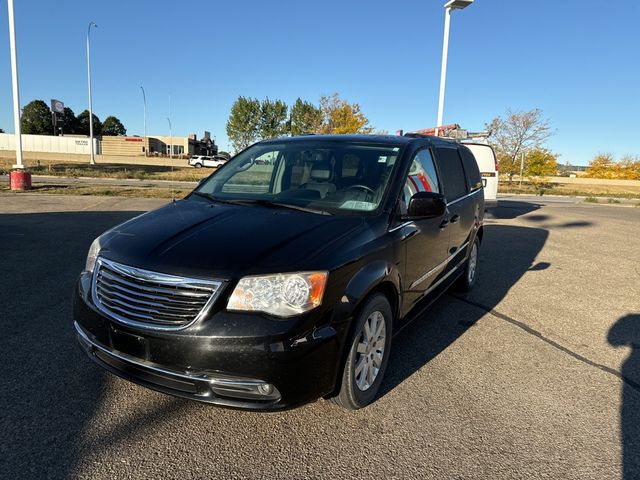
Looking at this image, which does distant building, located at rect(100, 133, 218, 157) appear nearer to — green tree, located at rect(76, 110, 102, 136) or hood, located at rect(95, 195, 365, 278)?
green tree, located at rect(76, 110, 102, 136)

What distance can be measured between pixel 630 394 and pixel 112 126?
433ft

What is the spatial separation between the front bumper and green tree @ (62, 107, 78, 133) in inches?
4606

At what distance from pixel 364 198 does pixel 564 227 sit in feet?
37.2

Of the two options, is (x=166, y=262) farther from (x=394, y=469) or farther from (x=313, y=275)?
(x=394, y=469)

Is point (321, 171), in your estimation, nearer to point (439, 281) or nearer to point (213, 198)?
point (213, 198)

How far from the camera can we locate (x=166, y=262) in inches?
96.9

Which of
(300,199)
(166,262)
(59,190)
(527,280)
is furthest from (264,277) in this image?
(59,190)

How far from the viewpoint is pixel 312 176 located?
147 inches

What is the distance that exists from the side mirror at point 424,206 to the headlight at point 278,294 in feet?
3.98

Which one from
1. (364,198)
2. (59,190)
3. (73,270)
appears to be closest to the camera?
(364,198)

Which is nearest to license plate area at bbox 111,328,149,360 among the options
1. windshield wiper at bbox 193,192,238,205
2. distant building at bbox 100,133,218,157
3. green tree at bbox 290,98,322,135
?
windshield wiper at bbox 193,192,238,205

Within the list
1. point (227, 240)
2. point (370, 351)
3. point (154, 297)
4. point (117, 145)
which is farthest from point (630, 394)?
point (117, 145)

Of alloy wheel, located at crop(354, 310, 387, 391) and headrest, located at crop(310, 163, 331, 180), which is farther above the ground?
headrest, located at crop(310, 163, 331, 180)

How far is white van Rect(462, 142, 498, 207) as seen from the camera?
12.4m
